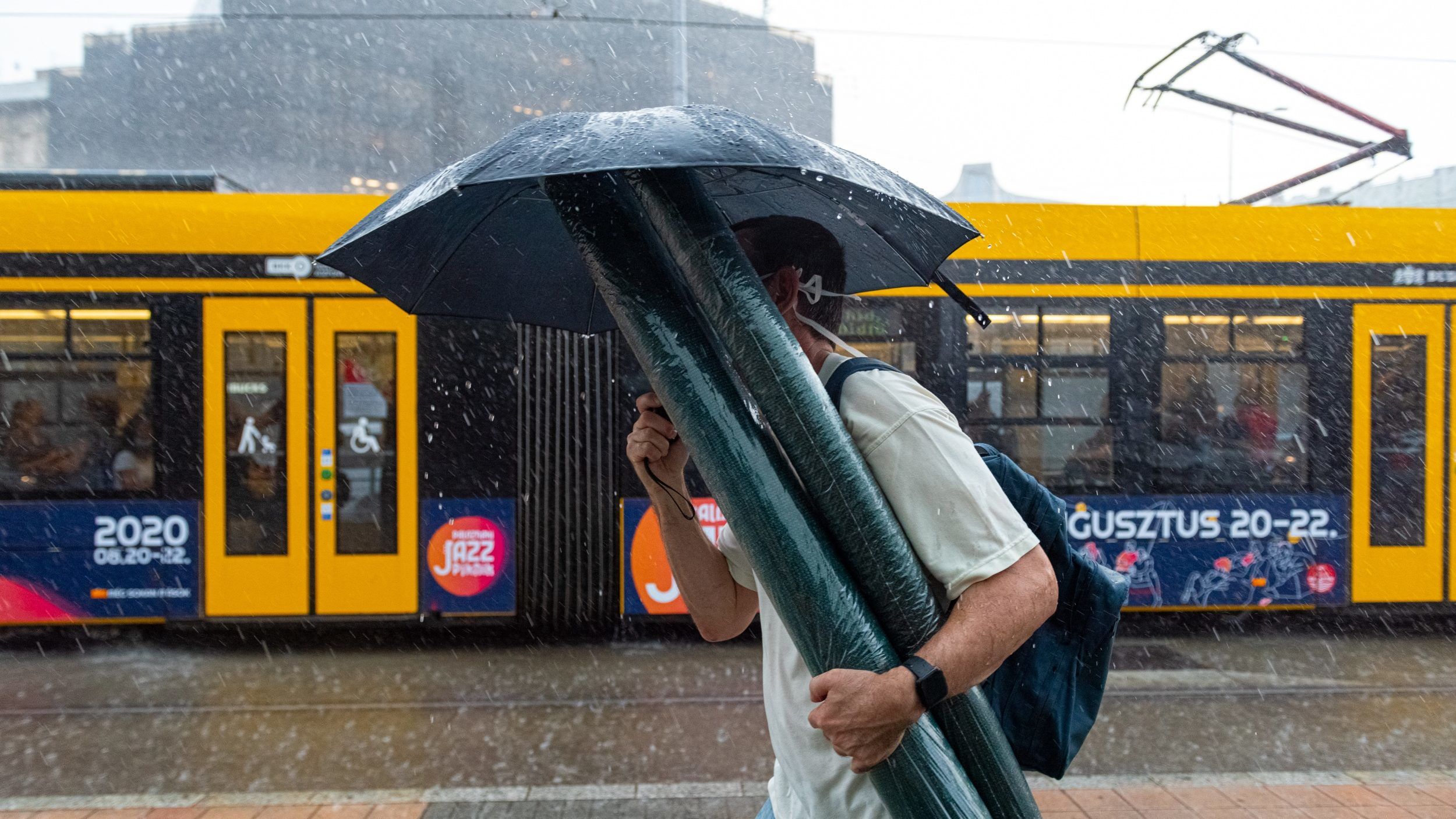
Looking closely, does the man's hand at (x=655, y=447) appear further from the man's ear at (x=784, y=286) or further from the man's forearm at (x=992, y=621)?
the man's forearm at (x=992, y=621)

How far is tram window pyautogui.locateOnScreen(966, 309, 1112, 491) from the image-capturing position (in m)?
7.04

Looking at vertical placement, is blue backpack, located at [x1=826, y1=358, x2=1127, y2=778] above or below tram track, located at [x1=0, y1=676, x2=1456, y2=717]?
above

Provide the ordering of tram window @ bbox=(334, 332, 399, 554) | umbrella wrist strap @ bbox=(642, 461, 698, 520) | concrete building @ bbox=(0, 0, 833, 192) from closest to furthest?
umbrella wrist strap @ bbox=(642, 461, 698, 520)
tram window @ bbox=(334, 332, 399, 554)
concrete building @ bbox=(0, 0, 833, 192)

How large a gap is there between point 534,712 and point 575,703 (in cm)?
27

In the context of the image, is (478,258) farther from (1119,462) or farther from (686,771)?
(1119,462)

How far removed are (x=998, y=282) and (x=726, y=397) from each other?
20.3ft

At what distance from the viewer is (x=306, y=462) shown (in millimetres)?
6895

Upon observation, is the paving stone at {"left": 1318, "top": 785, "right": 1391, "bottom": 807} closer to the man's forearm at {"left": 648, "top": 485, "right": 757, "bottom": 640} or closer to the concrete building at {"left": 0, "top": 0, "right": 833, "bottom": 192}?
the man's forearm at {"left": 648, "top": 485, "right": 757, "bottom": 640}

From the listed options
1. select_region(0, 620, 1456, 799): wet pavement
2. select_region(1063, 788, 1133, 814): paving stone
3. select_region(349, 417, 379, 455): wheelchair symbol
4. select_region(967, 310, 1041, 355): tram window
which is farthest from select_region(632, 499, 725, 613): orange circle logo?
select_region(1063, 788, 1133, 814): paving stone

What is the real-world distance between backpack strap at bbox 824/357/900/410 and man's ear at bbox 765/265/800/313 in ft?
0.61

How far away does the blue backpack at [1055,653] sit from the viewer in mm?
1424

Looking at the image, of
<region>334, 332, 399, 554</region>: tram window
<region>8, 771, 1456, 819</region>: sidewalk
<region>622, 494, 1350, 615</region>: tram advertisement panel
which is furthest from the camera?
<region>622, 494, 1350, 615</region>: tram advertisement panel

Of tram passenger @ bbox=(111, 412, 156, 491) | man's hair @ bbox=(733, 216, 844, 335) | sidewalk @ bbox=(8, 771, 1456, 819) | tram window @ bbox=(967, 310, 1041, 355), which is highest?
tram window @ bbox=(967, 310, 1041, 355)

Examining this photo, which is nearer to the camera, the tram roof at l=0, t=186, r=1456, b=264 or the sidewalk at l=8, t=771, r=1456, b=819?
the sidewalk at l=8, t=771, r=1456, b=819
